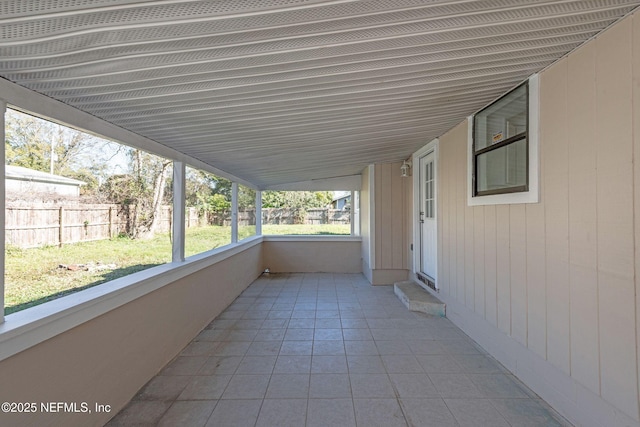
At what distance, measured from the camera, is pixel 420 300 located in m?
4.01

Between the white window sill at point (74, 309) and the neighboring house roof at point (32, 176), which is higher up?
the neighboring house roof at point (32, 176)

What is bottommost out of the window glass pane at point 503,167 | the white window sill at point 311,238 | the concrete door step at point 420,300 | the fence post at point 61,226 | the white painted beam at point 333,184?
the concrete door step at point 420,300

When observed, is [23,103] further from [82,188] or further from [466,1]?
[466,1]

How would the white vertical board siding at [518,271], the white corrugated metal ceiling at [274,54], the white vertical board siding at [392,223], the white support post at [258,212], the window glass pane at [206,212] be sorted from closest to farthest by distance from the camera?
the white corrugated metal ceiling at [274,54] < the white vertical board siding at [518,271] < the window glass pane at [206,212] < the white vertical board siding at [392,223] < the white support post at [258,212]

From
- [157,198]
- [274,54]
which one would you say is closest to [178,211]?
[157,198]

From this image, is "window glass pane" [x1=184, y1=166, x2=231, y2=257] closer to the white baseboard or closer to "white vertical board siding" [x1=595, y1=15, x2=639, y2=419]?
the white baseboard

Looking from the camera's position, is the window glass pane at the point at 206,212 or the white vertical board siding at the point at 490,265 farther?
the window glass pane at the point at 206,212

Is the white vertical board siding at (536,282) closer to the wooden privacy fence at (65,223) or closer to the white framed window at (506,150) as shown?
the white framed window at (506,150)

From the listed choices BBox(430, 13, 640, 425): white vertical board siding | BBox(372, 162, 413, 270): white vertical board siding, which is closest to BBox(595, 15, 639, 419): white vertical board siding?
BBox(430, 13, 640, 425): white vertical board siding

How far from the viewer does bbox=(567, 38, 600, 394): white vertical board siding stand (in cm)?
175

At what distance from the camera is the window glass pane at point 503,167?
2.40 m

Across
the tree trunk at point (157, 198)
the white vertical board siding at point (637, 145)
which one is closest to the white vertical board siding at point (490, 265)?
the white vertical board siding at point (637, 145)

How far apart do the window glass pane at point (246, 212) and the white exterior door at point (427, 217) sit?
3256mm

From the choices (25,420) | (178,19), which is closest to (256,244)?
(25,420)
